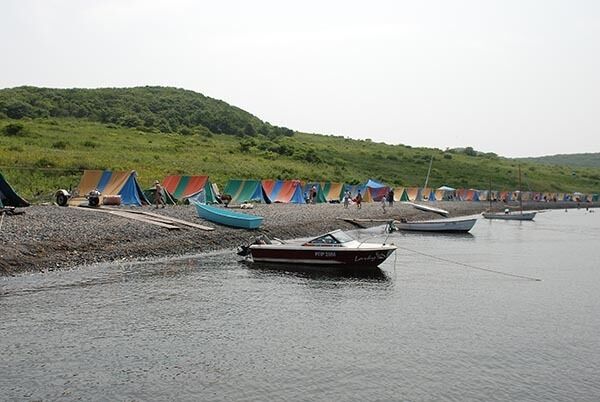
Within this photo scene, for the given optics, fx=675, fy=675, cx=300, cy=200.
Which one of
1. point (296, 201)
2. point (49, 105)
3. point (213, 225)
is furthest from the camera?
point (49, 105)

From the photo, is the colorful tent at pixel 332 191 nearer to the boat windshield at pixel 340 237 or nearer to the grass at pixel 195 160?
the grass at pixel 195 160

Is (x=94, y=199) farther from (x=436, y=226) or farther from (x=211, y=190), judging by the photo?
(x=436, y=226)

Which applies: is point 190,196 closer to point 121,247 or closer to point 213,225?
→ point 213,225

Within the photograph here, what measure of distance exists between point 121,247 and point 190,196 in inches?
771

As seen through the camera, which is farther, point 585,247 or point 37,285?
point 585,247

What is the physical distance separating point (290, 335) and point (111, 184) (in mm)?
28879

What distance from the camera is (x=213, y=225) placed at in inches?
1604

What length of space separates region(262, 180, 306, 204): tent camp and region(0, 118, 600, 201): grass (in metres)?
8.73

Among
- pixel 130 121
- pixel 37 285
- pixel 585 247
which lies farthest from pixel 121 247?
pixel 130 121

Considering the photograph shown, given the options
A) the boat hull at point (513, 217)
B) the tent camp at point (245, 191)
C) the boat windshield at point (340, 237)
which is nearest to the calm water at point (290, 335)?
the boat windshield at point (340, 237)

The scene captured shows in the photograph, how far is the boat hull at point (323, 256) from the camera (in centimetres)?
3142

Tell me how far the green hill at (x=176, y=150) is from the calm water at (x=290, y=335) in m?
24.4

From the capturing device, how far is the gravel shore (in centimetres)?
2659

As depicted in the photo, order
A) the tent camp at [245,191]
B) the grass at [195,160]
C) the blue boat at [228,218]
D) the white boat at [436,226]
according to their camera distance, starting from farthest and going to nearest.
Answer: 1. the grass at [195,160]
2. the tent camp at [245,191]
3. the white boat at [436,226]
4. the blue boat at [228,218]
